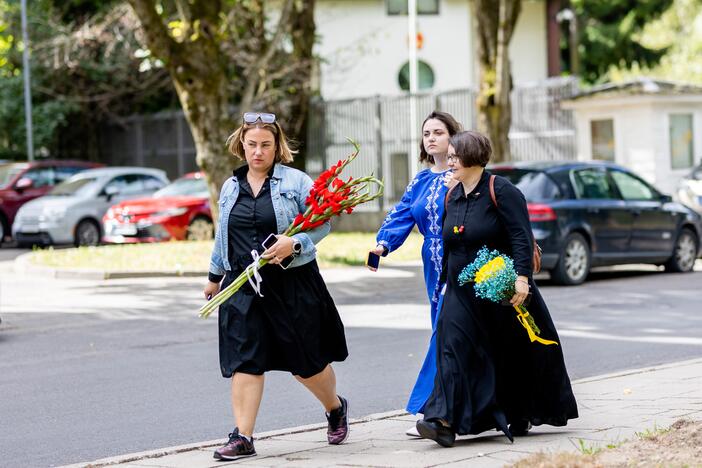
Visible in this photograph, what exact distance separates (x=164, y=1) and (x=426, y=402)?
1061 inches

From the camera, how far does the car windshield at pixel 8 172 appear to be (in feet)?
94.5

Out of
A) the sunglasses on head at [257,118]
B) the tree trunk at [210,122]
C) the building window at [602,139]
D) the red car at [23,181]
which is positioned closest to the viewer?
the sunglasses on head at [257,118]

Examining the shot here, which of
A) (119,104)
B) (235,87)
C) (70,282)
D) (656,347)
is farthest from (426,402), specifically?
(119,104)

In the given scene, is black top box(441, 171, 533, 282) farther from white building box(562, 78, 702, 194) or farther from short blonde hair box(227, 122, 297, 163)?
white building box(562, 78, 702, 194)

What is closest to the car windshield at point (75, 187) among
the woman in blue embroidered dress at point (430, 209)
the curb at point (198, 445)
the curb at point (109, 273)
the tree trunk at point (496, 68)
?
the curb at point (109, 273)

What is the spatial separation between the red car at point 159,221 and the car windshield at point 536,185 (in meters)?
8.55

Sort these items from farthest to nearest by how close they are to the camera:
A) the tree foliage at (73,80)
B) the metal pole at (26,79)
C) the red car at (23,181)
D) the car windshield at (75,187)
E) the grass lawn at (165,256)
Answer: the tree foliage at (73,80), the metal pole at (26,79), the red car at (23,181), the car windshield at (75,187), the grass lawn at (165,256)

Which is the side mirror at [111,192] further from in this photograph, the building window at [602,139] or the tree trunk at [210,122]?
the building window at [602,139]

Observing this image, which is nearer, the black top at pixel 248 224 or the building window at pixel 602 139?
the black top at pixel 248 224

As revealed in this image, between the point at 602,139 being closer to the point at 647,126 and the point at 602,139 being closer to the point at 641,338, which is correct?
the point at 647,126

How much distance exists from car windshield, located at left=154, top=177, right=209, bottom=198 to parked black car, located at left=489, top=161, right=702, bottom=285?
936 cm

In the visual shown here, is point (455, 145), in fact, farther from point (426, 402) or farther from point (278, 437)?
point (278, 437)

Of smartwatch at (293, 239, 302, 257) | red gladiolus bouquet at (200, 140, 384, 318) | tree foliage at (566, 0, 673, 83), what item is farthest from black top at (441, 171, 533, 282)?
tree foliage at (566, 0, 673, 83)

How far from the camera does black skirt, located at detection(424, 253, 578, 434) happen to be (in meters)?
6.73
